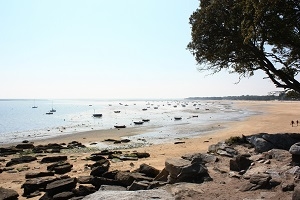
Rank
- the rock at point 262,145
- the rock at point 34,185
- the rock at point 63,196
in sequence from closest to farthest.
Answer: the rock at point 63,196
the rock at point 262,145
the rock at point 34,185

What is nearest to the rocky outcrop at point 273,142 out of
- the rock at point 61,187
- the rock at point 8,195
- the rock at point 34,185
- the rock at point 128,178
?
the rock at point 128,178

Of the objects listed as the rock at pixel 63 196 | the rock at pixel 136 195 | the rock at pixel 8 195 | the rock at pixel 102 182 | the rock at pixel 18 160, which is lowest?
the rock at pixel 18 160

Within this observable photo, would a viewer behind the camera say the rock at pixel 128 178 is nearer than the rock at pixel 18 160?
Yes

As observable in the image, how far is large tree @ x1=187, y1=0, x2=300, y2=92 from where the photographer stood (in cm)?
1598

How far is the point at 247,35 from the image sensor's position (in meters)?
17.1

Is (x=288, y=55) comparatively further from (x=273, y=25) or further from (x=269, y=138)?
(x=269, y=138)

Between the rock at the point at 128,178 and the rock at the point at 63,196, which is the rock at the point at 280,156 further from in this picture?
the rock at the point at 63,196

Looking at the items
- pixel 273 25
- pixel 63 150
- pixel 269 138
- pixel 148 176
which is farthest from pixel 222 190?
pixel 63 150

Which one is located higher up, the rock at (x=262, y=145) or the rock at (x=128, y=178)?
the rock at (x=262, y=145)

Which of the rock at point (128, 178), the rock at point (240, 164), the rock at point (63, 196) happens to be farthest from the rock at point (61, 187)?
the rock at point (240, 164)

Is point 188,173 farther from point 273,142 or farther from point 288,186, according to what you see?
point 273,142

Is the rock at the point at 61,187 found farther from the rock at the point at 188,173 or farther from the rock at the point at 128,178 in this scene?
the rock at the point at 188,173

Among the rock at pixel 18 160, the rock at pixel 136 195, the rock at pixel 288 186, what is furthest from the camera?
the rock at pixel 18 160

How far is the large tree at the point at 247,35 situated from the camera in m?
16.0
